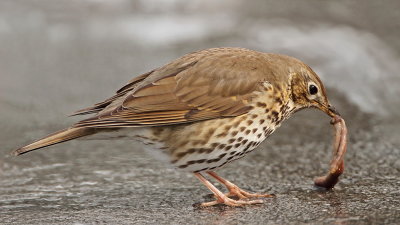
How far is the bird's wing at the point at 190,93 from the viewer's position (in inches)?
208

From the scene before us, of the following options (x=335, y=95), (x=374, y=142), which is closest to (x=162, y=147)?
(x=374, y=142)

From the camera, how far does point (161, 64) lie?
29.3 feet

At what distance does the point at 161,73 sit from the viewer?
5547 millimetres

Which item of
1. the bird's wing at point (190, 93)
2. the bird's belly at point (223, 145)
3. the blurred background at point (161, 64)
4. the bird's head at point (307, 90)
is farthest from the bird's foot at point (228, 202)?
the bird's head at point (307, 90)

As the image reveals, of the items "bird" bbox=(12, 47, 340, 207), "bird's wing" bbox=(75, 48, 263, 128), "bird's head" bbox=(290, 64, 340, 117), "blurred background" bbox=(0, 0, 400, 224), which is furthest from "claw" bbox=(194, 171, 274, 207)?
"bird's head" bbox=(290, 64, 340, 117)

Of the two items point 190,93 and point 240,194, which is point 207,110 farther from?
point 240,194

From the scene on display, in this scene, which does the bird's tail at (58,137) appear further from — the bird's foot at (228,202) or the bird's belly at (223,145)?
the bird's foot at (228,202)

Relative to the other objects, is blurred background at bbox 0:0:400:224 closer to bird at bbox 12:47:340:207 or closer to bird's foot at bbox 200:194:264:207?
bird's foot at bbox 200:194:264:207

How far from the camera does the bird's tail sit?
4.98 meters

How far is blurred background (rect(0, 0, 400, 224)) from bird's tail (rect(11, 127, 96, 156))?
1.36ft

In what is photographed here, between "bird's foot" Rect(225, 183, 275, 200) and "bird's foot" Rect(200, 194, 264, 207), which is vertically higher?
"bird's foot" Rect(225, 183, 275, 200)

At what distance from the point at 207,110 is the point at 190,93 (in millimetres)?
182

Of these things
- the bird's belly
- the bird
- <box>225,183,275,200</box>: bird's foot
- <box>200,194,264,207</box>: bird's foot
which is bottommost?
<box>200,194,264,207</box>: bird's foot

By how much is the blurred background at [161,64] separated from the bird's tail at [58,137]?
42 centimetres
